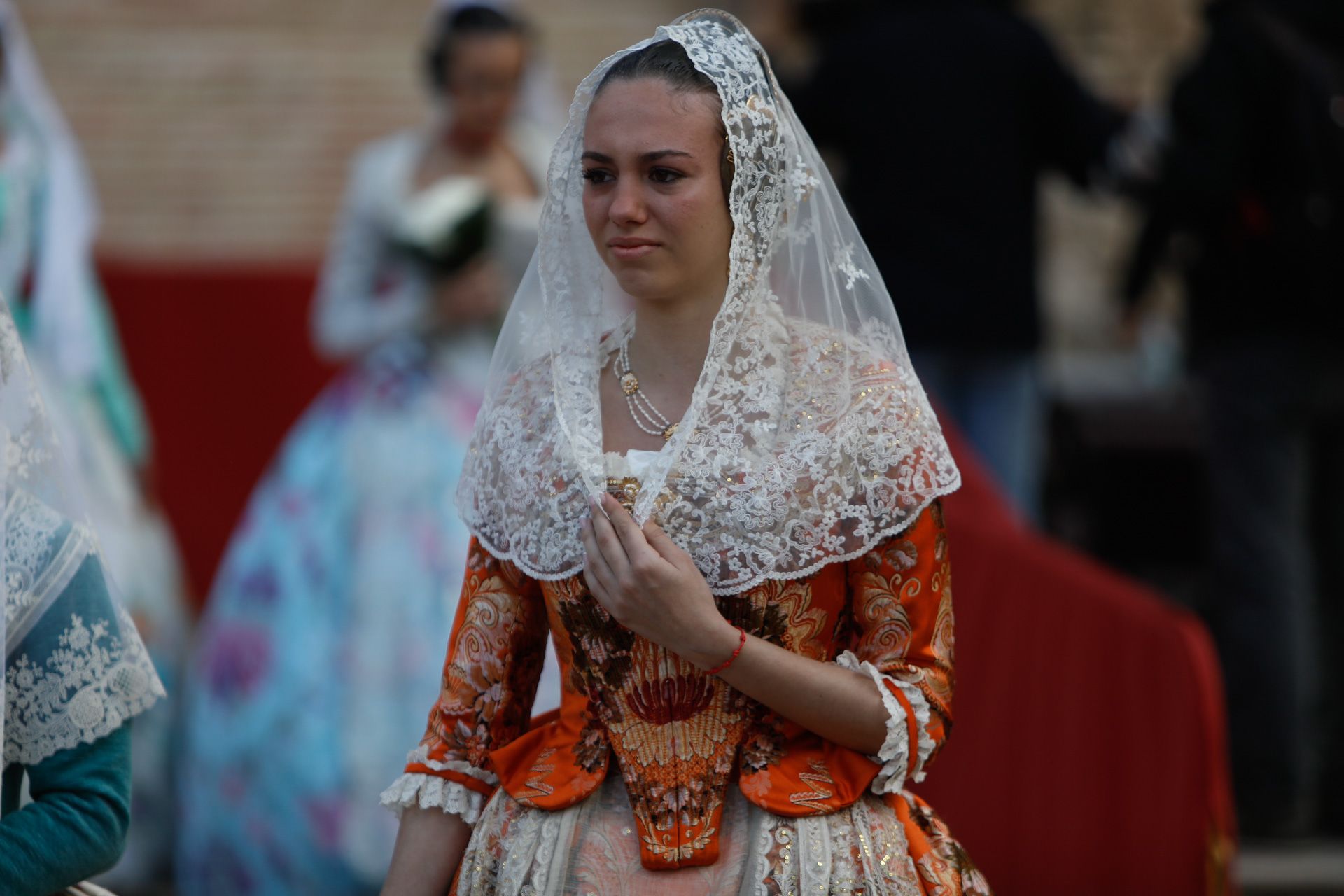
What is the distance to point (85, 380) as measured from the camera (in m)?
4.77

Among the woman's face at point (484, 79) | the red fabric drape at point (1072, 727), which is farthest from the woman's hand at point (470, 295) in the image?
the red fabric drape at point (1072, 727)

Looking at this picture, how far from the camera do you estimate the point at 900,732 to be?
2.04m

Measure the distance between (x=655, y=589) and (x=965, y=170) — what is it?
331 cm

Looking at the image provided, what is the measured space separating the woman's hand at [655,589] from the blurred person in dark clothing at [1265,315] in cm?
274

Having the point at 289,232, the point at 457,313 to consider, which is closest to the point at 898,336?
the point at 457,313

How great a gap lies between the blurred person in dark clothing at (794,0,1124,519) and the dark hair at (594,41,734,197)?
290 centimetres

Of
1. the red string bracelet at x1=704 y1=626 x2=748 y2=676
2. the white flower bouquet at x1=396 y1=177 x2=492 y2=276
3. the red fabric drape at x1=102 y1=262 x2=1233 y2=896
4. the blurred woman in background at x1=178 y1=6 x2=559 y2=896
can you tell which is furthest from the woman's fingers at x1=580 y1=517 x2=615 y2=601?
the white flower bouquet at x1=396 y1=177 x2=492 y2=276

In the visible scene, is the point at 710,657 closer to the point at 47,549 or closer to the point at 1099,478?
the point at 47,549

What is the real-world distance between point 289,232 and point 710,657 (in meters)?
6.18

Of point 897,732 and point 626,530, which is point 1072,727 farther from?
point 626,530

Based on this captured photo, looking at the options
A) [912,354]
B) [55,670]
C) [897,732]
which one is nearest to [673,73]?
[897,732]

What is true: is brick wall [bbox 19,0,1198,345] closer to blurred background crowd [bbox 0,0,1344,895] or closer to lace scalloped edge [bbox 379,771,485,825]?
blurred background crowd [bbox 0,0,1344,895]

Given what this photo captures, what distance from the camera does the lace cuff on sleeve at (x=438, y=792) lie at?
7.09 feet

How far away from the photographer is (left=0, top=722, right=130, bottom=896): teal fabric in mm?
2006
